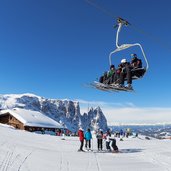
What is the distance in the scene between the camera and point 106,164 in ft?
42.3

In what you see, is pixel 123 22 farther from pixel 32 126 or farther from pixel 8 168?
pixel 32 126

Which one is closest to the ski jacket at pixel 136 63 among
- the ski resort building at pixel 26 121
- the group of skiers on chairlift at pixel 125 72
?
the group of skiers on chairlift at pixel 125 72

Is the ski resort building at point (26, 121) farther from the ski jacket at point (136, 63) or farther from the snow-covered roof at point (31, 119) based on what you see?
the ski jacket at point (136, 63)

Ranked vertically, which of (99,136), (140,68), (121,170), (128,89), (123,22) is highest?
(123,22)

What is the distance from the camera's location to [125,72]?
14.9 metres

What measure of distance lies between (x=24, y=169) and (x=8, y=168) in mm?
563

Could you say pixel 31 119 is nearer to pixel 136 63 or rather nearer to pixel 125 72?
pixel 125 72

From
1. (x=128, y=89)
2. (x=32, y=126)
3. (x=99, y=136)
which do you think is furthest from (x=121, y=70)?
(x=32, y=126)

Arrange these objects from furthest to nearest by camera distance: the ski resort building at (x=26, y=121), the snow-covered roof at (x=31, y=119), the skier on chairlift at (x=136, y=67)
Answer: the snow-covered roof at (x=31, y=119)
the ski resort building at (x=26, y=121)
the skier on chairlift at (x=136, y=67)

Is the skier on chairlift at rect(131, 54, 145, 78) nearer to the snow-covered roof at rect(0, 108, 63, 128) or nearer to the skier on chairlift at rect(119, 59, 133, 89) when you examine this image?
the skier on chairlift at rect(119, 59, 133, 89)

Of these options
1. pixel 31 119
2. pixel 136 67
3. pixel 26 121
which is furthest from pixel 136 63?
pixel 31 119

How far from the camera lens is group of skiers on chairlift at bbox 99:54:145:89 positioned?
14430mm

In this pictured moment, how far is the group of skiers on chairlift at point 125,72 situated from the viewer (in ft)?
47.3

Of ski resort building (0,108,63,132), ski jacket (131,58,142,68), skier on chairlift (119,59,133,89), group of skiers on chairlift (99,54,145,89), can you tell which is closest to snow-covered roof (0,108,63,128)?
ski resort building (0,108,63,132)
